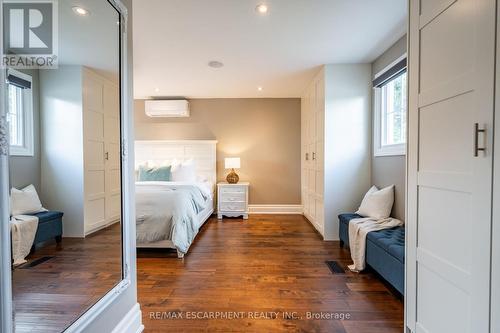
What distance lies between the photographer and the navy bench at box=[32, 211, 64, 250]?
1014 millimetres

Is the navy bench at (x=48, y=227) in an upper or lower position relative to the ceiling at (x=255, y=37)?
lower

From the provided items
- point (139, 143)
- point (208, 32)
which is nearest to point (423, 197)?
point (208, 32)

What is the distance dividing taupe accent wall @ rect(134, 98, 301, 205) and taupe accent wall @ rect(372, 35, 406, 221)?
6.68 feet

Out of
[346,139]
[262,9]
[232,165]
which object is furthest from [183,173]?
[262,9]

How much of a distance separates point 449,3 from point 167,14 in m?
2.08

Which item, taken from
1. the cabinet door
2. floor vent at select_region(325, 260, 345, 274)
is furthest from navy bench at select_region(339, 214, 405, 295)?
the cabinet door

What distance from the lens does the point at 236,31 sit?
2484 millimetres

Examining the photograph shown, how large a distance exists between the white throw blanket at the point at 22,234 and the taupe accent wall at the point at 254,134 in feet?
14.0

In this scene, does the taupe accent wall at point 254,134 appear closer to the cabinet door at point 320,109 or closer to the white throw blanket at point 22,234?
the cabinet door at point 320,109

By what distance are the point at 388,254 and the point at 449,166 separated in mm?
1195

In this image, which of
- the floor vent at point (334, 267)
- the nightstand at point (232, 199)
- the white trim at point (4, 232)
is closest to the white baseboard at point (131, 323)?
the white trim at point (4, 232)

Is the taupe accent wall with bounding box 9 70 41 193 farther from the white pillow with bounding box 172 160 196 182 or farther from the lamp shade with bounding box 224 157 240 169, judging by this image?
A: the lamp shade with bounding box 224 157 240 169

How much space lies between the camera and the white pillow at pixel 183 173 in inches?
175

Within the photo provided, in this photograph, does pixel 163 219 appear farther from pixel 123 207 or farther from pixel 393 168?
pixel 393 168
